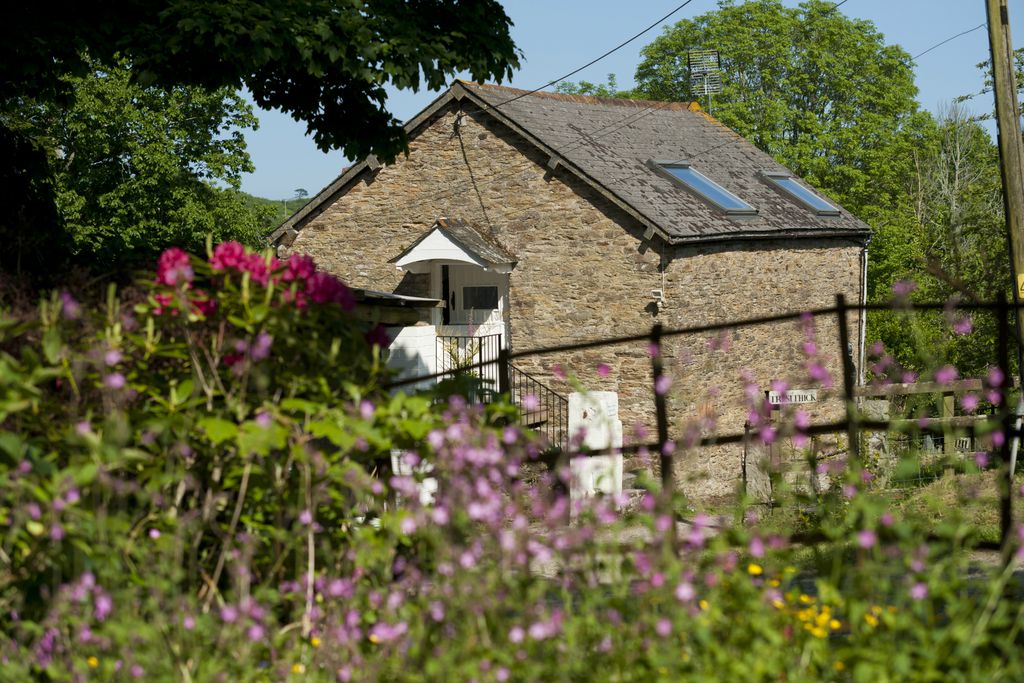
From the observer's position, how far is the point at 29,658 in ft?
14.2

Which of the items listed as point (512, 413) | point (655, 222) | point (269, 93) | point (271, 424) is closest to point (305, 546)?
point (271, 424)

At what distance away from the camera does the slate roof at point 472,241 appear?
72.3ft

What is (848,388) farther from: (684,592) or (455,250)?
(455,250)

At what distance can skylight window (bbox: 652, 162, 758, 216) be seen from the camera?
22984 mm

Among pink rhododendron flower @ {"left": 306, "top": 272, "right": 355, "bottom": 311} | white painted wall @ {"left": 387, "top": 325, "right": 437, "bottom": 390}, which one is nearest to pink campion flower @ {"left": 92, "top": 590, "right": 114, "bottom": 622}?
pink rhododendron flower @ {"left": 306, "top": 272, "right": 355, "bottom": 311}

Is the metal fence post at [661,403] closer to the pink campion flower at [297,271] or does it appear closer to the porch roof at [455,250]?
the pink campion flower at [297,271]

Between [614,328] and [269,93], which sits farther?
[614,328]

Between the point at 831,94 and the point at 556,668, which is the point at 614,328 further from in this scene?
the point at 831,94

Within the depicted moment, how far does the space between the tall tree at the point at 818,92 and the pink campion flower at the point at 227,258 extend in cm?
4261

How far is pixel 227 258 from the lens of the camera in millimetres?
5336

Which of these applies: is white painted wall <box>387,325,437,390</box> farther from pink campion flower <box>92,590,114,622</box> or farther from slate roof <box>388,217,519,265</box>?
slate roof <box>388,217,519,265</box>

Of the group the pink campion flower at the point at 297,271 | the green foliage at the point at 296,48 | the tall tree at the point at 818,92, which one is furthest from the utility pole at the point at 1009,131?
the tall tree at the point at 818,92

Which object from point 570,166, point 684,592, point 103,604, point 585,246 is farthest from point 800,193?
point 103,604

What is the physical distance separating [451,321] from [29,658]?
19.4 meters
